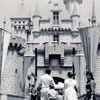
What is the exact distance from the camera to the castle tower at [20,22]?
51.7m

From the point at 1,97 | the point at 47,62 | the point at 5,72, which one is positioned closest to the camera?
the point at 1,97

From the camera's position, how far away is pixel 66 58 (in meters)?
41.8

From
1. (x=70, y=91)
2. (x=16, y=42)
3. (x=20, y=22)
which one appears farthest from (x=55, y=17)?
(x=70, y=91)

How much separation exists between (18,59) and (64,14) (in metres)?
15.1

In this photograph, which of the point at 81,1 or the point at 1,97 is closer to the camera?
the point at 1,97

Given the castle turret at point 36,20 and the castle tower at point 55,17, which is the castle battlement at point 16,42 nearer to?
the castle turret at point 36,20

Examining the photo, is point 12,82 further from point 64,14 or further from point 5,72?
point 64,14

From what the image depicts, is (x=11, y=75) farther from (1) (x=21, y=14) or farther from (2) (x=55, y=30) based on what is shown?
(1) (x=21, y=14)

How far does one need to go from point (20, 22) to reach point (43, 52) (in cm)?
1403

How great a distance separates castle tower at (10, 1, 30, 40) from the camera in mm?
51731

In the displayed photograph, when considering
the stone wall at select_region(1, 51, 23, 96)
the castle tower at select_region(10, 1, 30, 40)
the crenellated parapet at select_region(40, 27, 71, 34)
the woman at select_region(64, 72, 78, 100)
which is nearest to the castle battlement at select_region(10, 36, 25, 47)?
the stone wall at select_region(1, 51, 23, 96)

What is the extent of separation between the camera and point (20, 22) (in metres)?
54.3

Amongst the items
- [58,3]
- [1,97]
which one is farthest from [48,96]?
[58,3]

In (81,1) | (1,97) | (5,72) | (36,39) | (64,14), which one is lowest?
(1,97)
